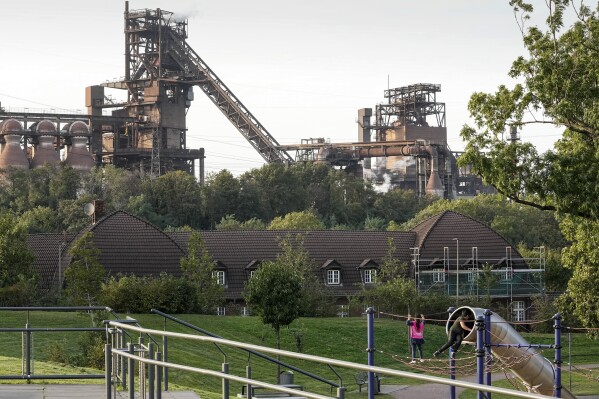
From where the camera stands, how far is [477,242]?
85.8 meters

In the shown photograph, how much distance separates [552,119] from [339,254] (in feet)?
162

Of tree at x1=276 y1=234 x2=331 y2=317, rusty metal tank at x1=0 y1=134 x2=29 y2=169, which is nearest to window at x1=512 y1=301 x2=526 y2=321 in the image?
tree at x1=276 y1=234 x2=331 y2=317

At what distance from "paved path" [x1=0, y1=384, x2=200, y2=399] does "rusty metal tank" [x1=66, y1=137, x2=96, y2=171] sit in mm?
100039

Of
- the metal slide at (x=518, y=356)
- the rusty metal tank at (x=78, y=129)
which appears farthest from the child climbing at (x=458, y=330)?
the rusty metal tank at (x=78, y=129)

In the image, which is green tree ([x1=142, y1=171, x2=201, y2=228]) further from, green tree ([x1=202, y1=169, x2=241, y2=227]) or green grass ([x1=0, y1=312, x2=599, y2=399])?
green grass ([x1=0, y1=312, x2=599, y2=399])

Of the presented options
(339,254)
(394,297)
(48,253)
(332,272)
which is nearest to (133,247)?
(48,253)

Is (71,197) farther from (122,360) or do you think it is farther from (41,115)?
(122,360)

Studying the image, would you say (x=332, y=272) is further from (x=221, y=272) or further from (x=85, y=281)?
(x=85, y=281)

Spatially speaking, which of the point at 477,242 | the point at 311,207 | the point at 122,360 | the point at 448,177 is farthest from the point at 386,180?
the point at 122,360

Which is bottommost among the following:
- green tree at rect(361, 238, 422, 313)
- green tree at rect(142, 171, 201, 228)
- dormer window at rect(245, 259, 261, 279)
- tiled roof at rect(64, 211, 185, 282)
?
green tree at rect(361, 238, 422, 313)

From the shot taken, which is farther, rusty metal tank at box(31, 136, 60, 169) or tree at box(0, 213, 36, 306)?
rusty metal tank at box(31, 136, 60, 169)

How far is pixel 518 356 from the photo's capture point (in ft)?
97.1

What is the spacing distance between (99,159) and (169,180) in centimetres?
1288

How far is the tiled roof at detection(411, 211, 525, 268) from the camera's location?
8425cm
